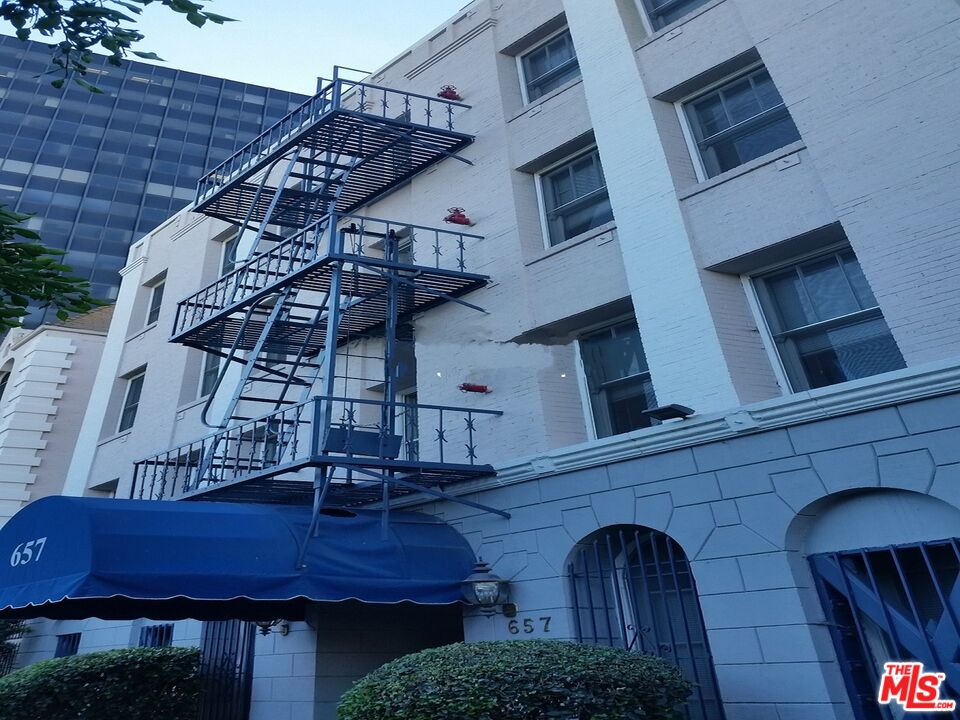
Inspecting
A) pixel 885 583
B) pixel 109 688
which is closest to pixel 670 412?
pixel 885 583

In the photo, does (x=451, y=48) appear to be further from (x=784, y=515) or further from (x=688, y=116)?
(x=784, y=515)

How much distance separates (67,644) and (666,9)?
19162 millimetres

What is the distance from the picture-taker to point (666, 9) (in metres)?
12.1

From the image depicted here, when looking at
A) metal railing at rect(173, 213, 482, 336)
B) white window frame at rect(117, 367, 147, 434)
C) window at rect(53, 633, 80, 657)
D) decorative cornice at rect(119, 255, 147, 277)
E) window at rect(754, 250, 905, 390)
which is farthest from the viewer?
decorative cornice at rect(119, 255, 147, 277)

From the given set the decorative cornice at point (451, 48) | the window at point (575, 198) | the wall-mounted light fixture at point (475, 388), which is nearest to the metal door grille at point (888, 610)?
the wall-mounted light fixture at point (475, 388)

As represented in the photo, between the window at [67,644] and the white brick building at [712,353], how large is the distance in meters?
8.42

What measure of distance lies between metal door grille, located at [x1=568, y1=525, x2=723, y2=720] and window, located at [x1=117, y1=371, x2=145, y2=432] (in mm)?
14680

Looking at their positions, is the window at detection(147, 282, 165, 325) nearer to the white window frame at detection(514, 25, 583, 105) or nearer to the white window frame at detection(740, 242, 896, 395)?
the white window frame at detection(514, 25, 583, 105)

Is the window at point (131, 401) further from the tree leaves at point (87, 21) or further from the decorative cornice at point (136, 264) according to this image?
the tree leaves at point (87, 21)

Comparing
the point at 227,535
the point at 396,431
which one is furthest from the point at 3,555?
the point at 396,431

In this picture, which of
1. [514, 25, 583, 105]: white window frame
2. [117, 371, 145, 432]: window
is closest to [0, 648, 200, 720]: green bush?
[117, 371, 145, 432]: window

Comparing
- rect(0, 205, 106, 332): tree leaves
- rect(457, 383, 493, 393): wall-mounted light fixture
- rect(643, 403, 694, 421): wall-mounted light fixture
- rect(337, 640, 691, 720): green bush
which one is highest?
rect(0, 205, 106, 332): tree leaves

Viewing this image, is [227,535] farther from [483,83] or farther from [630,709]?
[483,83]

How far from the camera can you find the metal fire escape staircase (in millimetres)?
10586
